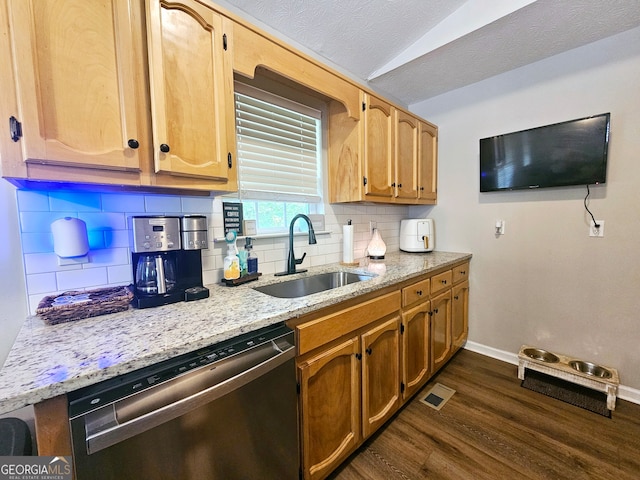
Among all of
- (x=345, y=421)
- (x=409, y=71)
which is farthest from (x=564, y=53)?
(x=345, y=421)

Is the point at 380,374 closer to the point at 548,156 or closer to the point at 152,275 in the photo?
the point at 152,275

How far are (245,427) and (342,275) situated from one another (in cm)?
111

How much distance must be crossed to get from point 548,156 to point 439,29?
122 cm

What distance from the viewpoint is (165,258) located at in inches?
44.7

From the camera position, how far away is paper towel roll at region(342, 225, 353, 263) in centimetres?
202

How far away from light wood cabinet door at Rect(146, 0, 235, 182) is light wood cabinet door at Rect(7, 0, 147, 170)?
7 cm

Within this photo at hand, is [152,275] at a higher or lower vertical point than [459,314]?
higher

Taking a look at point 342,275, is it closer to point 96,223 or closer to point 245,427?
point 245,427

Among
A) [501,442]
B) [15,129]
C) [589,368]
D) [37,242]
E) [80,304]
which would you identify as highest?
[15,129]

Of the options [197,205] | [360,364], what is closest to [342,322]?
[360,364]

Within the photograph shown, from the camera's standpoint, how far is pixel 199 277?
125 centimetres

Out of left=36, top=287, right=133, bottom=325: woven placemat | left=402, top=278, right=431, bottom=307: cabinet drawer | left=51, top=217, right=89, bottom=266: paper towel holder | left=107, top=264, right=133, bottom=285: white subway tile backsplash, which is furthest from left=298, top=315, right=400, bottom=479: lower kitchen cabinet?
left=51, top=217, right=89, bottom=266: paper towel holder
